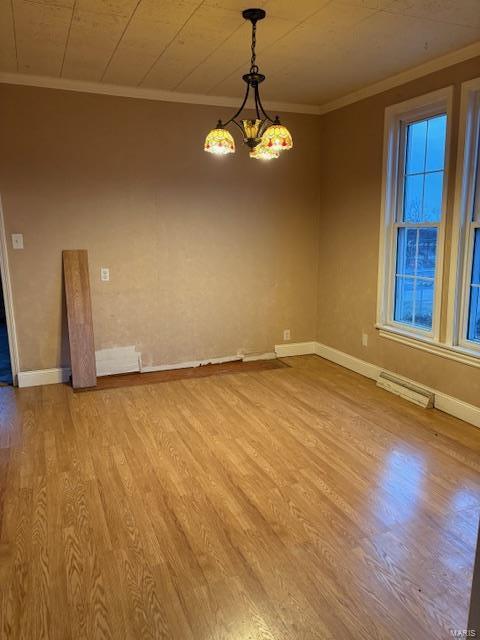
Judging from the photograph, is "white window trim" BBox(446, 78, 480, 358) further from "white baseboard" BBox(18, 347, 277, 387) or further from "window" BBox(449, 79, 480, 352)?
"white baseboard" BBox(18, 347, 277, 387)

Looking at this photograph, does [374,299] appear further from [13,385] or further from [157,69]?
[13,385]

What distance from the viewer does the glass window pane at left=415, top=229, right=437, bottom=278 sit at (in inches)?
148

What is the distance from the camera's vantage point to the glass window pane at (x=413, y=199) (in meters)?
3.89

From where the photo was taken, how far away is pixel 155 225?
4.55 metres

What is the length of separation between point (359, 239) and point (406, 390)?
153cm

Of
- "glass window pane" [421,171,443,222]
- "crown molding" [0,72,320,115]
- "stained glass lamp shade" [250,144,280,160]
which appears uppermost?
"crown molding" [0,72,320,115]

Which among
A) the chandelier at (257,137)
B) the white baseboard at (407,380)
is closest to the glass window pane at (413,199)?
the white baseboard at (407,380)

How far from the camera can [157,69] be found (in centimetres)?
369

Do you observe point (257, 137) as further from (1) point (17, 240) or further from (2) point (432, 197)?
→ (1) point (17, 240)

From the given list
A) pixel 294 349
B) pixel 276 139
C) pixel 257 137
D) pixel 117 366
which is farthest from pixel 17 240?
pixel 294 349

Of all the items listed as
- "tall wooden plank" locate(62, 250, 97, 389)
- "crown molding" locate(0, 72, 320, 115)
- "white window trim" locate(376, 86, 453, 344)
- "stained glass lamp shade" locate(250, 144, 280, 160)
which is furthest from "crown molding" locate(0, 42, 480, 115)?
"stained glass lamp shade" locate(250, 144, 280, 160)

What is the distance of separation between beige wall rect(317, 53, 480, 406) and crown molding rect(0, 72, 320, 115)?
0.50 metres

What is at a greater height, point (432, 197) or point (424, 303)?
point (432, 197)

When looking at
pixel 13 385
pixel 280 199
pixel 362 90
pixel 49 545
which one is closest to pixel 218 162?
pixel 280 199
